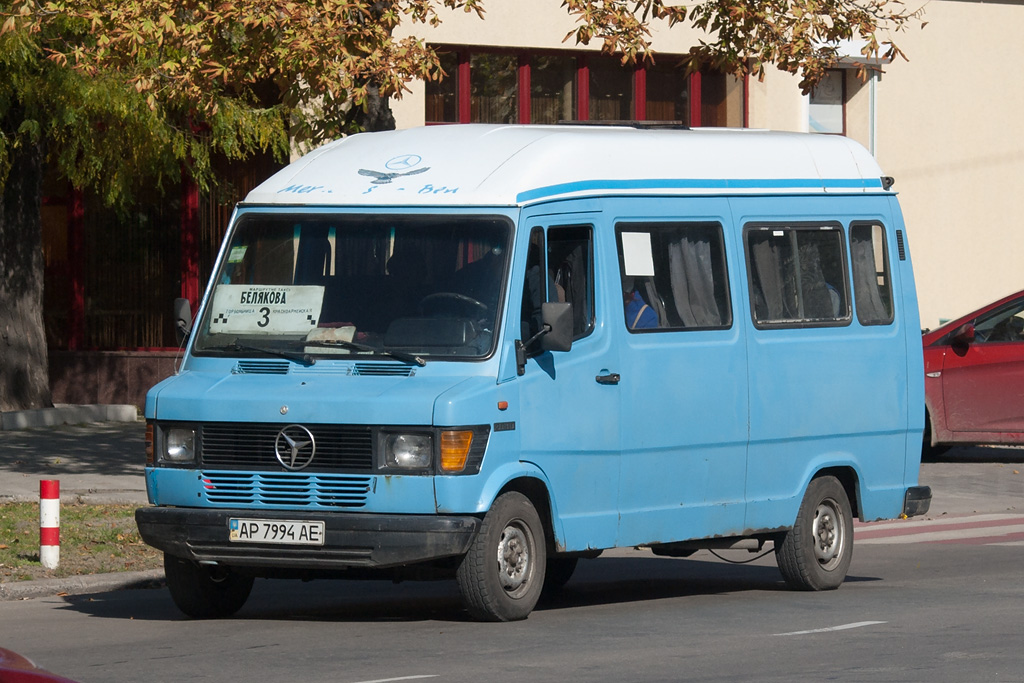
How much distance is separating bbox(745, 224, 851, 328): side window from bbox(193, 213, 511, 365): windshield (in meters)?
2.07

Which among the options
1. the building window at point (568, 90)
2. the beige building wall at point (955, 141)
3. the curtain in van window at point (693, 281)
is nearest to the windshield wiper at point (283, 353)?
the curtain in van window at point (693, 281)

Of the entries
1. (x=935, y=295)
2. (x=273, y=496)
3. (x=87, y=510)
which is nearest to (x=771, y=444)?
(x=273, y=496)

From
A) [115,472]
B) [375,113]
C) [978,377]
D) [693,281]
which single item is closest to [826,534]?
[693,281]

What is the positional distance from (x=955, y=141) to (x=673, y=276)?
18.0 m

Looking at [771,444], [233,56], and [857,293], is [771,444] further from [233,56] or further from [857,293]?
[233,56]

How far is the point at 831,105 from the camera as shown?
2742 centimetres

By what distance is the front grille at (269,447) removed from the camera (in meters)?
9.34

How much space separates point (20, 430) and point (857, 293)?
464 inches

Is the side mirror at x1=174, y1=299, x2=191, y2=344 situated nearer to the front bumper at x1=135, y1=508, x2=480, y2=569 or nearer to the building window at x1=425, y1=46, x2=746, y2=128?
the front bumper at x1=135, y1=508, x2=480, y2=569

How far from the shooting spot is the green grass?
1178cm

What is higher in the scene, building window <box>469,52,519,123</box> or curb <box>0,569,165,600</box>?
building window <box>469,52,519,123</box>

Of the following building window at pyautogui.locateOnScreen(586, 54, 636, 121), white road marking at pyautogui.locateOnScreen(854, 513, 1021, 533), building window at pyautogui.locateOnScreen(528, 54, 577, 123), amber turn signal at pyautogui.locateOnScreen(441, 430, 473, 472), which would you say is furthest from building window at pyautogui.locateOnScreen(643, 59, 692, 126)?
amber turn signal at pyautogui.locateOnScreen(441, 430, 473, 472)

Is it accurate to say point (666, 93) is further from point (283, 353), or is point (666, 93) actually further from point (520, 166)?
point (283, 353)

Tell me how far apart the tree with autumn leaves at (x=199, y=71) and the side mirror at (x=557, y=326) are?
5.27 metres
